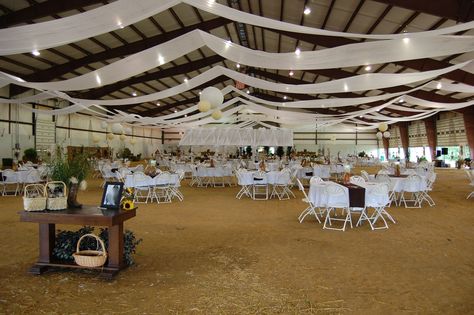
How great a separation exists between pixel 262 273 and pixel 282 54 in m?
4.00

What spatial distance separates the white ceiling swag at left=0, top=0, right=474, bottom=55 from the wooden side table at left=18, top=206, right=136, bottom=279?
2786mm

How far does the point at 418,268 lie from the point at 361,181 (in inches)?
108

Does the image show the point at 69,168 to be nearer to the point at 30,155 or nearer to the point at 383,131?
the point at 30,155

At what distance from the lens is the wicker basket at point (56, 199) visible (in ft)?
11.5

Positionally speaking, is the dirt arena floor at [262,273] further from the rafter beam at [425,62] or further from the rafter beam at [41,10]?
the rafter beam at [425,62]

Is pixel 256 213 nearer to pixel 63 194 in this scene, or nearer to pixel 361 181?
pixel 361 181

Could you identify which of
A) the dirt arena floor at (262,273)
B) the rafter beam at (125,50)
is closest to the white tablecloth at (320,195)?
the dirt arena floor at (262,273)

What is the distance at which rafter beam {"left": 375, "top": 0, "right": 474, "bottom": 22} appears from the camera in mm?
5957

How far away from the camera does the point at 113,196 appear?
367 cm

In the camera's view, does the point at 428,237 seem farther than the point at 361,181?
No

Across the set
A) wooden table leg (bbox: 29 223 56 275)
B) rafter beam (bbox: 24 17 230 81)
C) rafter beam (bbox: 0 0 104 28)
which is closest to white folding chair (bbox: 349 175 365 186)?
wooden table leg (bbox: 29 223 56 275)

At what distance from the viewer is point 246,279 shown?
3.37 metres

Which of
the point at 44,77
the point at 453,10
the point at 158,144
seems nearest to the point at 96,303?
the point at 453,10

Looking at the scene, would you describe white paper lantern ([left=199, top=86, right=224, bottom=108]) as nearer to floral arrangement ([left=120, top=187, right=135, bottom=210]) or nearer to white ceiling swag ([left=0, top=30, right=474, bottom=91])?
white ceiling swag ([left=0, top=30, right=474, bottom=91])
